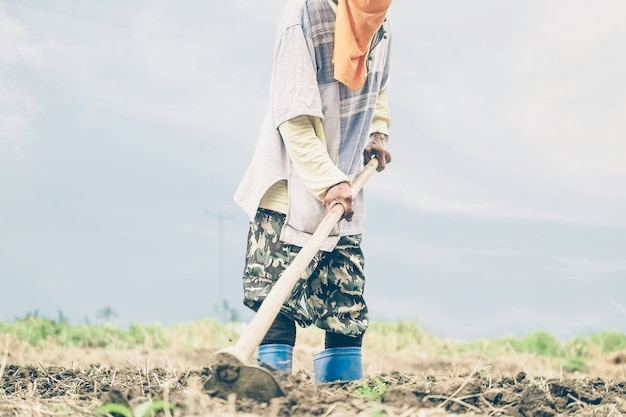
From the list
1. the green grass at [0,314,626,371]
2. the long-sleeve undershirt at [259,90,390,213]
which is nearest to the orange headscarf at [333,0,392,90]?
the long-sleeve undershirt at [259,90,390,213]

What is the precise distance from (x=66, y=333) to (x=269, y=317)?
469 cm

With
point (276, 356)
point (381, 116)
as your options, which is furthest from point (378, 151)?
point (276, 356)

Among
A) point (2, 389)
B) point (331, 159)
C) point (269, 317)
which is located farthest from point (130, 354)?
point (269, 317)

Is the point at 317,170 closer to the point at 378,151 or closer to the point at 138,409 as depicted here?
the point at 378,151

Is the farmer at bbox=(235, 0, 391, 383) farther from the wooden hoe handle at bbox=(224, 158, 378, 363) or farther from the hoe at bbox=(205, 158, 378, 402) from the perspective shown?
the hoe at bbox=(205, 158, 378, 402)

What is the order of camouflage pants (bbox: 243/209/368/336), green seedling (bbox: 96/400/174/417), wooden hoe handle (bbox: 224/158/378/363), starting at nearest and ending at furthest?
green seedling (bbox: 96/400/174/417), wooden hoe handle (bbox: 224/158/378/363), camouflage pants (bbox: 243/209/368/336)

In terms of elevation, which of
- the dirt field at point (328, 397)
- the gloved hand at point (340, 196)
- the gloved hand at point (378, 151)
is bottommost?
the dirt field at point (328, 397)

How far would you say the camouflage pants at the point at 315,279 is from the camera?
3.30 metres

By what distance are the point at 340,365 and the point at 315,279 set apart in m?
0.37

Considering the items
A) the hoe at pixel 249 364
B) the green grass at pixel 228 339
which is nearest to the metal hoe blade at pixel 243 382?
the hoe at pixel 249 364

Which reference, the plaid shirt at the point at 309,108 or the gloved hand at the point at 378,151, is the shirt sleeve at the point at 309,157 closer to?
the plaid shirt at the point at 309,108

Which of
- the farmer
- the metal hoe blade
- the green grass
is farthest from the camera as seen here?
the green grass

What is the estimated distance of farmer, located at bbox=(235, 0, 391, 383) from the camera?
126 inches

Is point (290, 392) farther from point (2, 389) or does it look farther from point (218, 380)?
point (2, 389)
